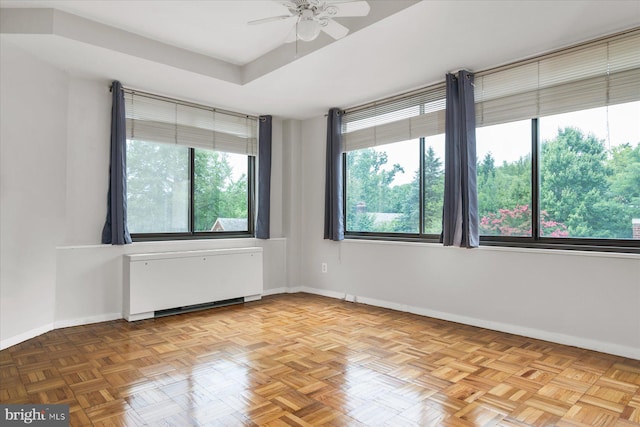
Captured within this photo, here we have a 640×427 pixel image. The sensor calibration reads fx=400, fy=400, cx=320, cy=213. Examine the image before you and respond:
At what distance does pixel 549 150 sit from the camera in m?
3.61

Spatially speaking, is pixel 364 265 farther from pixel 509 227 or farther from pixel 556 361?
pixel 556 361

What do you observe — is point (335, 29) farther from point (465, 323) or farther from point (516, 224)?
point (465, 323)

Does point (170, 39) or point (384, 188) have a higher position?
point (170, 39)

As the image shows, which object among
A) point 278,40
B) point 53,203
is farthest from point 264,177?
point 53,203

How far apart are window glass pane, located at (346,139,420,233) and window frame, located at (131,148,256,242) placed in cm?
132

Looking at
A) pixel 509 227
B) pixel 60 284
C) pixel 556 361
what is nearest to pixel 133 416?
pixel 60 284

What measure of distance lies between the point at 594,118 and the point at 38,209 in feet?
16.3

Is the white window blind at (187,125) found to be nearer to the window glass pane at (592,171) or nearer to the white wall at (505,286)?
the white wall at (505,286)

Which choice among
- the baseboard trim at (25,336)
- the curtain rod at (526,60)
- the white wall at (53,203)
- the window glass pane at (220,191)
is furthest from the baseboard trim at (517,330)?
the baseboard trim at (25,336)

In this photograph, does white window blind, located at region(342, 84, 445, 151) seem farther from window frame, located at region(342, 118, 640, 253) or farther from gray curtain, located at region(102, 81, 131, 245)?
gray curtain, located at region(102, 81, 131, 245)

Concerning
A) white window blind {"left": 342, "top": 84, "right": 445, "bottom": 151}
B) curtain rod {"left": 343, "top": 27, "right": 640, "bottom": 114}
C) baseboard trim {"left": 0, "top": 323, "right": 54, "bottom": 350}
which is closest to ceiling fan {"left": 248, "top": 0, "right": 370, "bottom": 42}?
curtain rod {"left": 343, "top": 27, "right": 640, "bottom": 114}

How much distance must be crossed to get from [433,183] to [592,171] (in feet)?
4.86

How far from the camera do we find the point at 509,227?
382cm

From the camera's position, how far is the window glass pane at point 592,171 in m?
3.19
